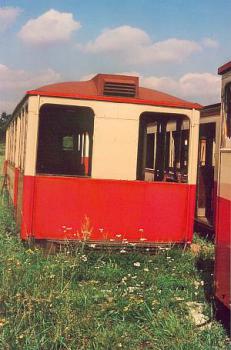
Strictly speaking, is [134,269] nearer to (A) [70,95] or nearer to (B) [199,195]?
(A) [70,95]

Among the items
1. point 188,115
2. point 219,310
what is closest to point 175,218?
point 188,115

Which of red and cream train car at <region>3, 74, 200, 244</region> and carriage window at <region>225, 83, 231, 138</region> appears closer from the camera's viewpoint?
carriage window at <region>225, 83, 231, 138</region>

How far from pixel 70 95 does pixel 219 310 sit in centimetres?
376

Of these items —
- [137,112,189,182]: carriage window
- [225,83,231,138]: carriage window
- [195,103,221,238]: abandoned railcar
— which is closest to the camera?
[225,83,231,138]: carriage window

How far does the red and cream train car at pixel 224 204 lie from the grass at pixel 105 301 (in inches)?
15.4

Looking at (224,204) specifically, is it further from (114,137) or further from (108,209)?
(114,137)

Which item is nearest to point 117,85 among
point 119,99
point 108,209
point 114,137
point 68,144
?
point 119,99

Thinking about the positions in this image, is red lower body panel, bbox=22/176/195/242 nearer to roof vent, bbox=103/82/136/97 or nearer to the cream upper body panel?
the cream upper body panel

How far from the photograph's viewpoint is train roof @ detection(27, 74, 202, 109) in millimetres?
7459

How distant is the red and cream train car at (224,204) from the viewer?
4.42 m

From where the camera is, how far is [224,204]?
457cm

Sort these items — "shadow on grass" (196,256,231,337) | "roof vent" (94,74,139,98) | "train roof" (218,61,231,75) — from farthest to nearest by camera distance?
"roof vent" (94,74,139,98), "shadow on grass" (196,256,231,337), "train roof" (218,61,231,75)

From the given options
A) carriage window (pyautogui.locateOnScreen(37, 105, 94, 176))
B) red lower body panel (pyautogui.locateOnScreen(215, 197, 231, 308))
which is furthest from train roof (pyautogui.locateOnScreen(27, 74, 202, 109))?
red lower body panel (pyautogui.locateOnScreen(215, 197, 231, 308))

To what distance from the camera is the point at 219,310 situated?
16.0ft
